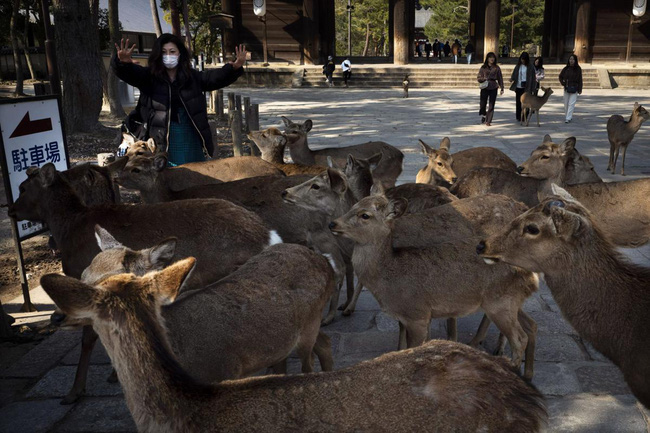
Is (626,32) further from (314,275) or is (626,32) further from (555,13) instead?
(314,275)

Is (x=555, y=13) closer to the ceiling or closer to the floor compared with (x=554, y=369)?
closer to the ceiling

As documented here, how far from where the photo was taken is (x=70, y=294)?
2.48 m

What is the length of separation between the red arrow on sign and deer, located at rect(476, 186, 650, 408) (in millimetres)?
4458

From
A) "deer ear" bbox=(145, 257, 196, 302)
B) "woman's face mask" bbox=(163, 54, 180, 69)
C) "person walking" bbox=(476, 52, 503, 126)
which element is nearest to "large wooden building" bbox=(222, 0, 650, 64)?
"person walking" bbox=(476, 52, 503, 126)

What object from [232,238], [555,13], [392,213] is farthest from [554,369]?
[555,13]

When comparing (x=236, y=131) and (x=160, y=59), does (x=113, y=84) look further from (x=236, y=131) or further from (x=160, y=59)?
(x=160, y=59)

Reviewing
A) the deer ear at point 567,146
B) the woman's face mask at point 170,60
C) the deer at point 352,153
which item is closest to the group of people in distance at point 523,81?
the deer at point 352,153

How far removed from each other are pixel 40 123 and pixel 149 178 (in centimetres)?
119

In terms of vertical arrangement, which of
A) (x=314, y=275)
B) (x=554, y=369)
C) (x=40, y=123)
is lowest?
(x=554, y=369)

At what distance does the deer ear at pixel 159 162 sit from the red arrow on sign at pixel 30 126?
106cm

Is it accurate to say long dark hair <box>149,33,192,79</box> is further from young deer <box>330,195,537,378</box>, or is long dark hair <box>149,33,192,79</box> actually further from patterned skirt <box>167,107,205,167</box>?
young deer <box>330,195,537,378</box>

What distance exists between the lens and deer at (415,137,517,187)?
8547 millimetres

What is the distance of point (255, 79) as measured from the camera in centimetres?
3456

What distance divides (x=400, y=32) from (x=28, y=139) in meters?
31.5
